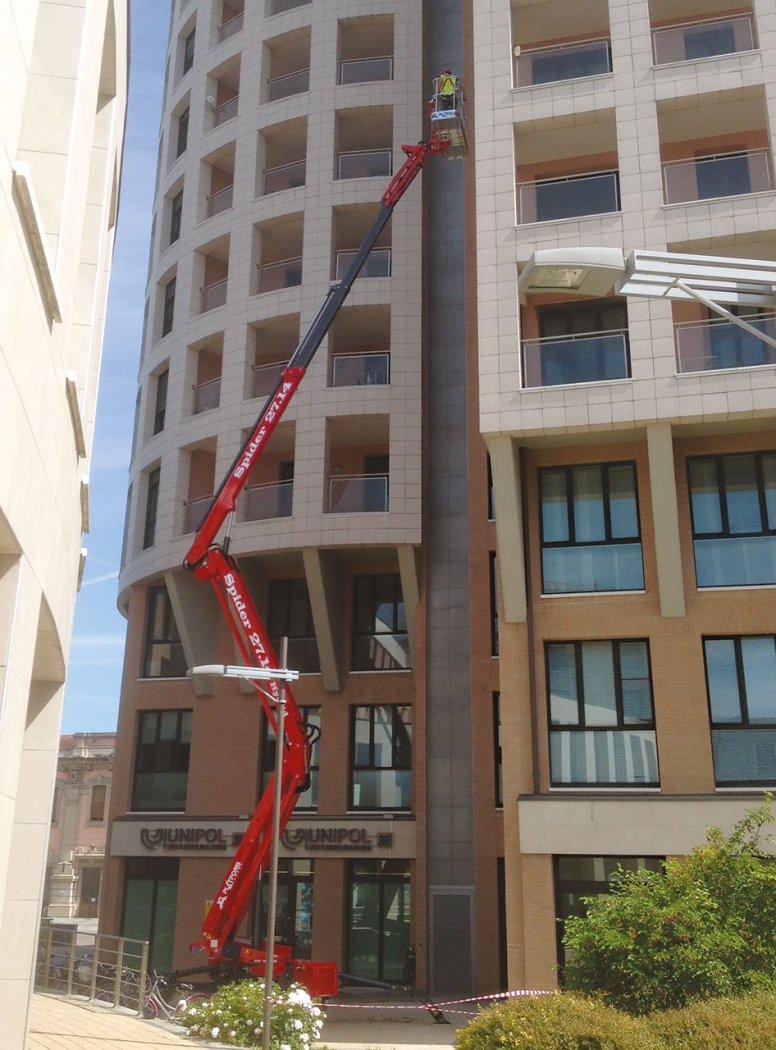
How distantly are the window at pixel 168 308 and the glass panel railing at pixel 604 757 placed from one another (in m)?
23.3

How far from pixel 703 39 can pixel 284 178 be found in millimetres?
16892

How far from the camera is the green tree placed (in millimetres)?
14484

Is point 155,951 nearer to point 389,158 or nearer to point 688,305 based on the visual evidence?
point 688,305

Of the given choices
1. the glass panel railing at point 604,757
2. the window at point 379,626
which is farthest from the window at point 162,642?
the glass panel railing at point 604,757

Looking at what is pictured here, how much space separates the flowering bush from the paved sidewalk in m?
0.36

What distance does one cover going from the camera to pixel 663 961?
14.7 meters

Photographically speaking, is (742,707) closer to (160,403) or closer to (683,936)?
(683,936)

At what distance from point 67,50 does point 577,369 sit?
1409cm

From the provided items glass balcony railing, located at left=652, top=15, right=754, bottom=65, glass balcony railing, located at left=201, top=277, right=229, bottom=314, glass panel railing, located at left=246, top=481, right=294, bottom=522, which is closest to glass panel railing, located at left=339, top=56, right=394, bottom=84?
glass balcony railing, located at left=201, top=277, right=229, bottom=314

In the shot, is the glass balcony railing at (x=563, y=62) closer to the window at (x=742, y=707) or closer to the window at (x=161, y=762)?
the window at (x=742, y=707)

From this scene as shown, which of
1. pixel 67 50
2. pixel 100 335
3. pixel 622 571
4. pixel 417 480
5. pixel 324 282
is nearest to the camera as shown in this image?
pixel 67 50

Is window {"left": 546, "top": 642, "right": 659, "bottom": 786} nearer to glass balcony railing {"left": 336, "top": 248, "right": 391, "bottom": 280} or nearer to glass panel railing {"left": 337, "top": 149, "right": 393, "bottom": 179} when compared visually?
glass balcony railing {"left": 336, "top": 248, "right": 391, "bottom": 280}

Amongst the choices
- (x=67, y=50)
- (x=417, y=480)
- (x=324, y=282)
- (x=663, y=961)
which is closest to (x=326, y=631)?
(x=417, y=480)

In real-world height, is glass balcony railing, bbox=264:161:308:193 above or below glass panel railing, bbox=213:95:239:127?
below
